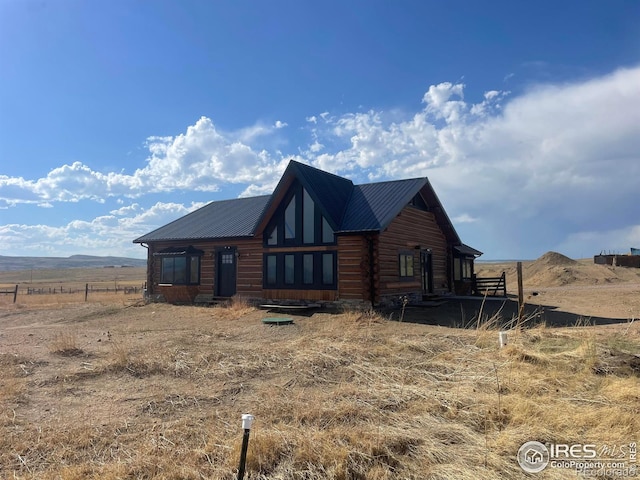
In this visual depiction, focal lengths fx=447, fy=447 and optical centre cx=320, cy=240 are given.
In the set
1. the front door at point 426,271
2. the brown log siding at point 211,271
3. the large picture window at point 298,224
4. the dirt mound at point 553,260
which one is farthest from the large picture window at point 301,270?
the dirt mound at point 553,260

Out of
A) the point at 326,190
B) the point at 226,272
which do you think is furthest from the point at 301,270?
the point at 226,272

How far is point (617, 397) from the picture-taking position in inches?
252

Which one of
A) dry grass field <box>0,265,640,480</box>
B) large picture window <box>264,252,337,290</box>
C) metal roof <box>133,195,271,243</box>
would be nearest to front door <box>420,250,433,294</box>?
large picture window <box>264,252,337,290</box>

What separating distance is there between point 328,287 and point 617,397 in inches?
506

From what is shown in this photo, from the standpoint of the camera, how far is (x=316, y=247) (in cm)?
1908

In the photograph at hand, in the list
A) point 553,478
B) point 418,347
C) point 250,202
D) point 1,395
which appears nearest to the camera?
point 553,478

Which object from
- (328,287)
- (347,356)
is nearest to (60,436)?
(347,356)

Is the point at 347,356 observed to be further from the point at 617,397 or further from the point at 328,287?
the point at 328,287

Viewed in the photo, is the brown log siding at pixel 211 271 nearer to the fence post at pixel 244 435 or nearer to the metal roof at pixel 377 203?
the metal roof at pixel 377 203

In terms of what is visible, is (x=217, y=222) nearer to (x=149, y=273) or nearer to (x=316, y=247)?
(x=149, y=273)

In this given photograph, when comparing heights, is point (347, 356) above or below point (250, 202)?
below

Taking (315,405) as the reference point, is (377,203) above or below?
above

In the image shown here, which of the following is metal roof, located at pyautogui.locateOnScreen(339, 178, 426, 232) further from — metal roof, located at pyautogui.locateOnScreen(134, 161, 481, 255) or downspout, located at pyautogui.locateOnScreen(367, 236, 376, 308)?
downspout, located at pyautogui.locateOnScreen(367, 236, 376, 308)

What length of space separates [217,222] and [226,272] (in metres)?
3.51
